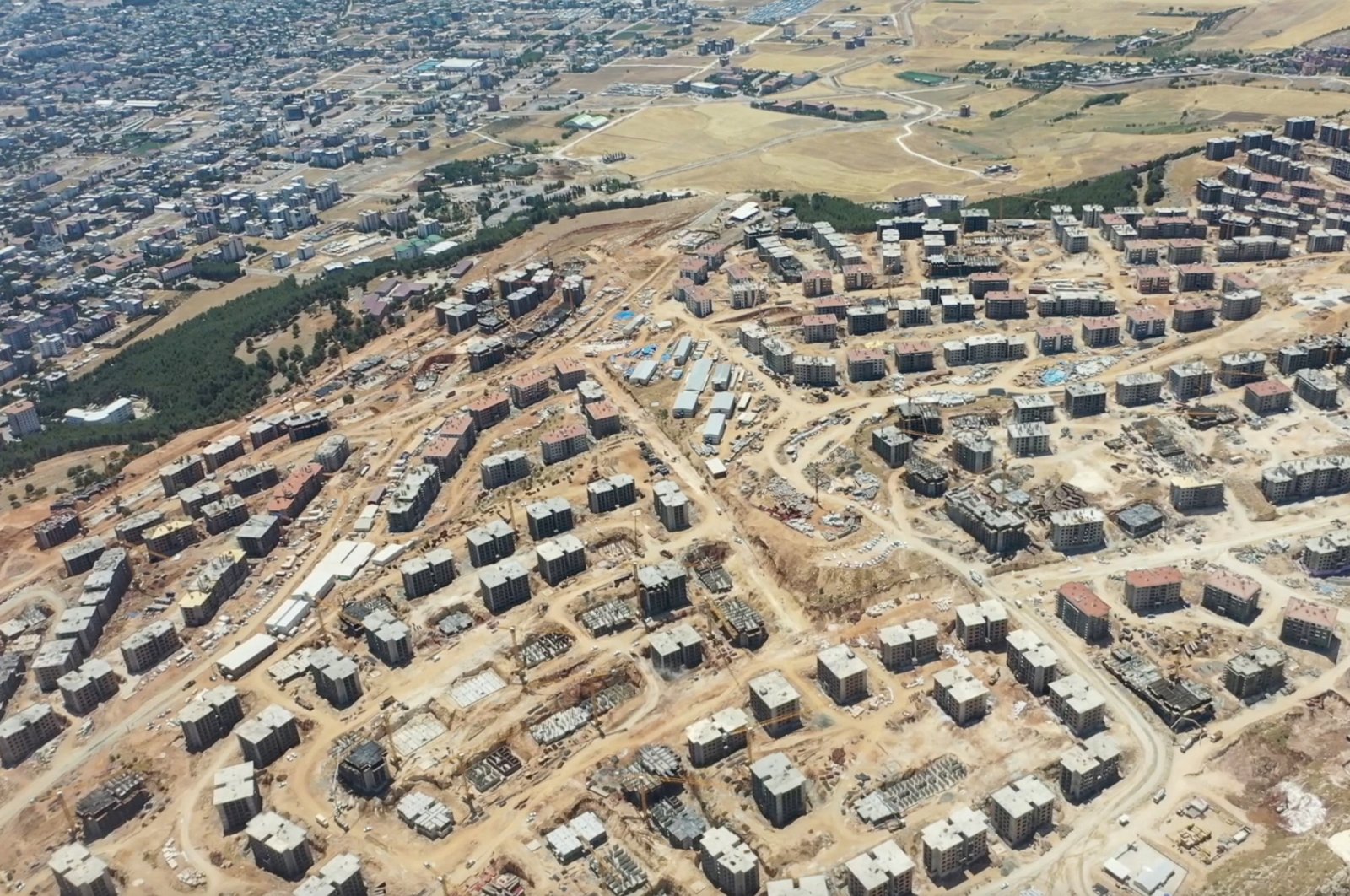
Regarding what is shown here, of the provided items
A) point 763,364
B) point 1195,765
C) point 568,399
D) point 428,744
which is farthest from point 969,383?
point 428,744

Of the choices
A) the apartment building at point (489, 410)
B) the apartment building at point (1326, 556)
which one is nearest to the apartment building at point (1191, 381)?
the apartment building at point (1326, 556)

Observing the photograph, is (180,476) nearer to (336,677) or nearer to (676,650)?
(336,677)

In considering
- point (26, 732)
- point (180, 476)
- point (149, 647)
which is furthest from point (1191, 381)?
point (26, 732)

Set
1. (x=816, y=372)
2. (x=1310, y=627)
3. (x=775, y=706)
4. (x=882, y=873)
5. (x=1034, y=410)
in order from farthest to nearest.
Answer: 1. (x=816, y=372)
2. (x=1034, y=410)
3. (x=1310, y=627)
4. (x=775, y=706)
5. (x=882, y=873)

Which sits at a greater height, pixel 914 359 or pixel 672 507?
pixel 914 359

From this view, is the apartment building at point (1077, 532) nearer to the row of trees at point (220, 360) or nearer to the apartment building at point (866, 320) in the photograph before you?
the apartment building at point (866, 320)

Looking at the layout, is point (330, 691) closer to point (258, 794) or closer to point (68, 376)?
point (258, 794)
